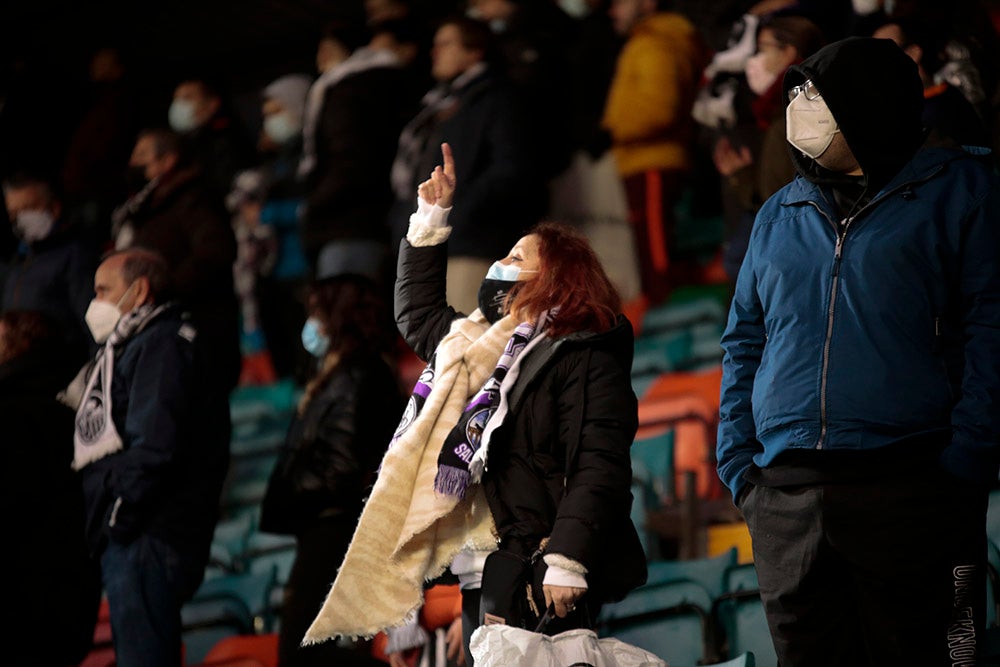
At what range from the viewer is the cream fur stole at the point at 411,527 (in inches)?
139

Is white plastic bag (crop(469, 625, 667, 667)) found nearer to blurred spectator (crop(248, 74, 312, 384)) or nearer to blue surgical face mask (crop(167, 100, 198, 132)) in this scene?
blurred spectator (crop(248, 74, 312, 384))

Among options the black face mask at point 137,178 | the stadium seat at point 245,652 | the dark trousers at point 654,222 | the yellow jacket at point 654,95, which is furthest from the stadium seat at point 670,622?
the black face mask at point 137,178

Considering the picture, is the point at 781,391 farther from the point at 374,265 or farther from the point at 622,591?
the point at 374,265

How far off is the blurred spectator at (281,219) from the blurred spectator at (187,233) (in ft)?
4.36

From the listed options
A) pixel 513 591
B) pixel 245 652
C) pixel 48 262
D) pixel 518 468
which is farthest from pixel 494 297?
pixel 48 262

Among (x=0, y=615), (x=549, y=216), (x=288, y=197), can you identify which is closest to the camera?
(x=0, y=615)

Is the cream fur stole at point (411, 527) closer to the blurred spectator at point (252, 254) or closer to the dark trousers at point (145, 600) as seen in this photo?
the dark trousers at point (145, 600)

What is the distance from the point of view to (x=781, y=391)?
2.89 meters

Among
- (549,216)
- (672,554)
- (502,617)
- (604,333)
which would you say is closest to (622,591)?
(502,617)

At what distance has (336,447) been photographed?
4.67m

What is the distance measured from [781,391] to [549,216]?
3661 millimetres

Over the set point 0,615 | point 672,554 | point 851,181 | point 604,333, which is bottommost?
point 672,554

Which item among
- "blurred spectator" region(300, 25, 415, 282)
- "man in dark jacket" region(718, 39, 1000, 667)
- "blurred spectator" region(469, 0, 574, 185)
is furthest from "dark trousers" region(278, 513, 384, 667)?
"blurred spectator" region(300, 25, 415, 282)

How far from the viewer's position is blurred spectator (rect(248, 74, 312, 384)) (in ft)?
25.8
